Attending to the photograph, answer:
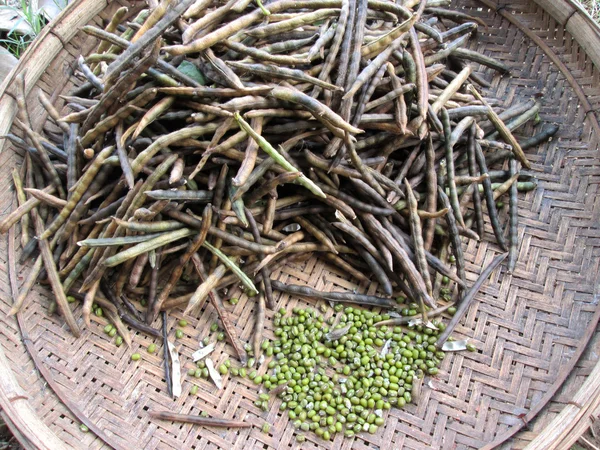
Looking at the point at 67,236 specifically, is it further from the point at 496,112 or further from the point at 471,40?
the point at 471,40

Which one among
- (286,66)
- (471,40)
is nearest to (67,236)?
(286,66)

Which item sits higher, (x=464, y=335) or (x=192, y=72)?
(x=192, y=72)

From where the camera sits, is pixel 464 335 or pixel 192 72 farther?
pixel 464 335

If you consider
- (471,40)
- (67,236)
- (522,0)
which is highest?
(522,0)
